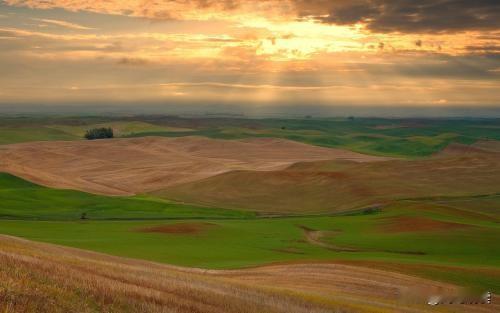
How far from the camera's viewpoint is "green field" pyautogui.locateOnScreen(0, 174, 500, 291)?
1747 inches

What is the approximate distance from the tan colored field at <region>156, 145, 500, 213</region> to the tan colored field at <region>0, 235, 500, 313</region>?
5156 cm

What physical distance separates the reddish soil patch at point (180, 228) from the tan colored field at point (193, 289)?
2206 cm

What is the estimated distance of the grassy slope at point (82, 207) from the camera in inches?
2862

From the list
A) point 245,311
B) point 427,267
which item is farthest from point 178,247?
point 245,311

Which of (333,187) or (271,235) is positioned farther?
(333,187)

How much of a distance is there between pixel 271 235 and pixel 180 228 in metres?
9.60

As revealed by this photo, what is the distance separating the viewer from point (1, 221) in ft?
202

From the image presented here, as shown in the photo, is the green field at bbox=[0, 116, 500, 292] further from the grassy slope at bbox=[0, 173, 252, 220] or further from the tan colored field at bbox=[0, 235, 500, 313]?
the tan colored field at bbox=[0, 235, 500, 313]

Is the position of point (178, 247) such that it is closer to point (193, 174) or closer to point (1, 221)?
point (1, 221)

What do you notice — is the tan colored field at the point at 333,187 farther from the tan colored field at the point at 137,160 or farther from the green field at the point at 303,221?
the tan colored field at the point at 137,160

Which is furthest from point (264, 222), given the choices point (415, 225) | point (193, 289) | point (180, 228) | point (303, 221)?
point (193, 289)

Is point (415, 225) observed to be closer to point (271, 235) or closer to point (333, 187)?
point (271, 235)

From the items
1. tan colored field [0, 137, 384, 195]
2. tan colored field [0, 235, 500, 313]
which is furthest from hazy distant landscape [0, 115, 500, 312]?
tan colored field [0, 137, 384, 195]

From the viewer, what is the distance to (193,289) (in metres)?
20.9
